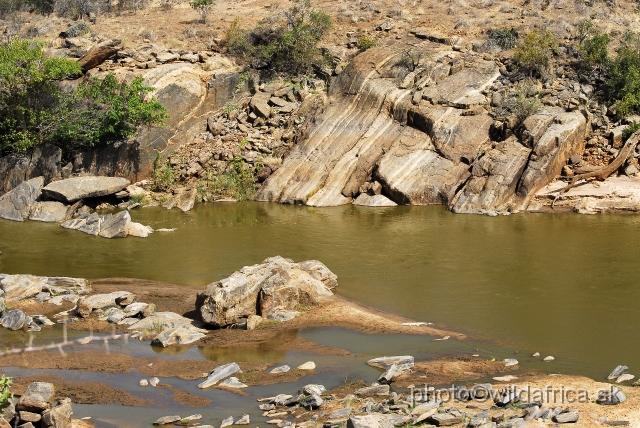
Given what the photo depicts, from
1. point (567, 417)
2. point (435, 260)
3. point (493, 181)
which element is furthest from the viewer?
point (493, 181)

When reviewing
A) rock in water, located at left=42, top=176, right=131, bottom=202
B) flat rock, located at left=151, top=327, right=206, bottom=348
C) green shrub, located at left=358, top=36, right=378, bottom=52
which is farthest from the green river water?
green shrub, located at left=358, top=36, right=378, bottom=52

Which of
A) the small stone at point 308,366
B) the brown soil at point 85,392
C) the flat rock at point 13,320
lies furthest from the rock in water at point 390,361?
the flat rock at point 13,320

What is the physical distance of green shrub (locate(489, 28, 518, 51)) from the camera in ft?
97.8

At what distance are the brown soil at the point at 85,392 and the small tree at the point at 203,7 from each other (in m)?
26.8

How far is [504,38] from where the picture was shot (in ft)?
98.8

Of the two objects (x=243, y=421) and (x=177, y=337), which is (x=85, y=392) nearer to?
(x=177, y=337)

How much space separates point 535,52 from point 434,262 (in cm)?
1326

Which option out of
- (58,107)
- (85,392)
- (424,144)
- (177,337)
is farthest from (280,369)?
(58,107)

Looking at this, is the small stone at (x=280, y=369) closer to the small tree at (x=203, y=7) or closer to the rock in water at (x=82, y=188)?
the rock in water at (x=82, y=188)

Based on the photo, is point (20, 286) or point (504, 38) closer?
point (20, 286)

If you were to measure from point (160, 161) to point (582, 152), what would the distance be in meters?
15.4

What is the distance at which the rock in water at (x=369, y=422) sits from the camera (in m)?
8.06

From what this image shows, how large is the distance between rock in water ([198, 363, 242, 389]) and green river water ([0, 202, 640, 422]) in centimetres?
226

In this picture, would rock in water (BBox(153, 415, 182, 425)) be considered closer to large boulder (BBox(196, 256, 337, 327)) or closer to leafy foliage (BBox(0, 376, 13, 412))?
leafy foliage (BBox(0, 376, 13, 412))
